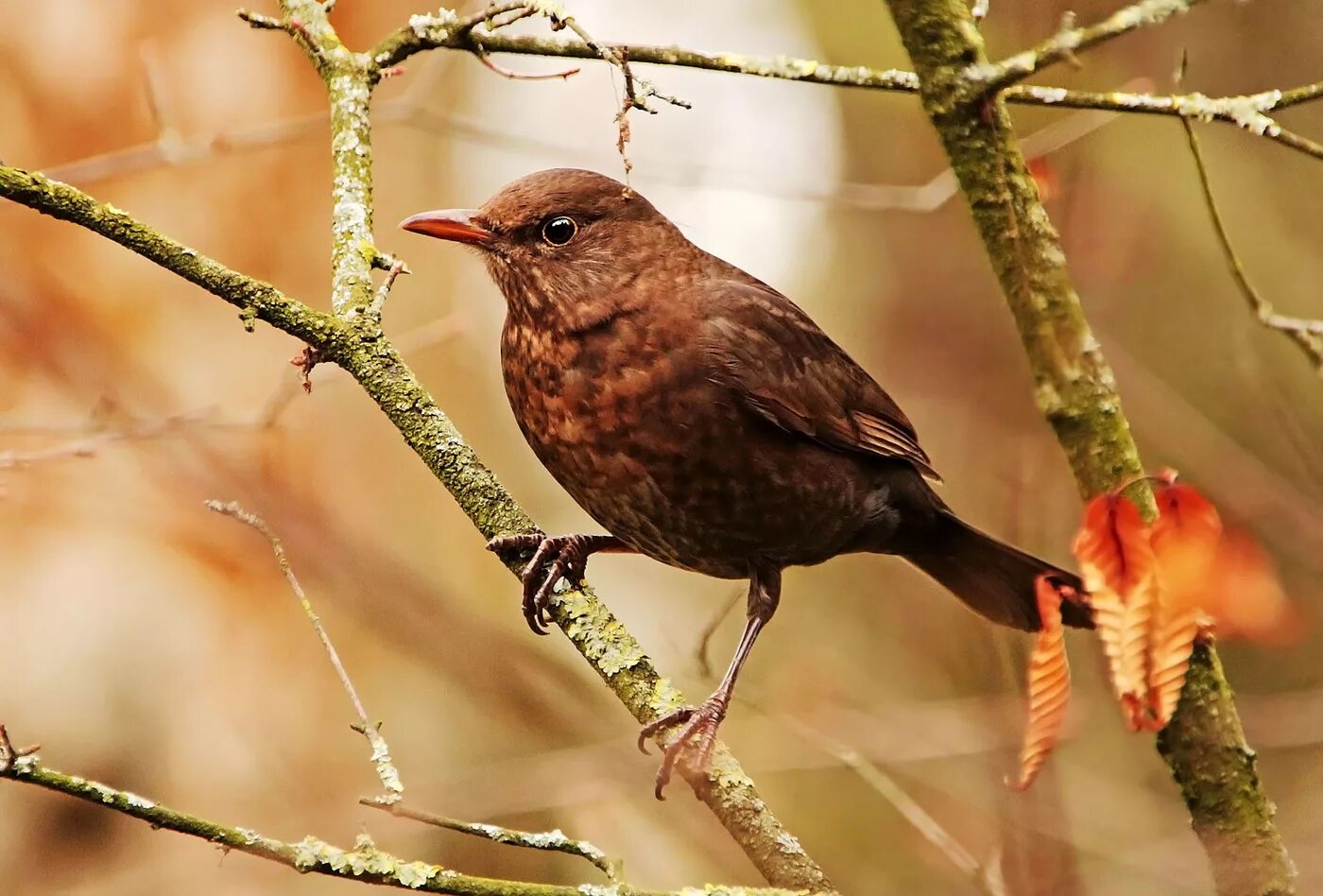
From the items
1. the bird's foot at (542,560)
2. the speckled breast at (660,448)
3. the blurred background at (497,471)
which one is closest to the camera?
the bird's foot at (542,560)

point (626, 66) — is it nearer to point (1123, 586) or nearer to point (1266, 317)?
point (1123, 586)

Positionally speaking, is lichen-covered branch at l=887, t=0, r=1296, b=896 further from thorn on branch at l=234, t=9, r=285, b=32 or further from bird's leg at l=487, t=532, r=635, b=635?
thorn on branch at l=234, t=9, r=285, b=32

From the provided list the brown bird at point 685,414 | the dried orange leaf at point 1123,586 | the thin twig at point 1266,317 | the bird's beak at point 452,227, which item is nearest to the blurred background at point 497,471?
the brown bird at point 685,414

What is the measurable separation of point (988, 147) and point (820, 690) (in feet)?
11.2

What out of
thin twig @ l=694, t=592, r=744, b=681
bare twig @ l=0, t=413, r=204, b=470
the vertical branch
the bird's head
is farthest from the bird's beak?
thin twig @ l=694, t=592, r=744, b=681

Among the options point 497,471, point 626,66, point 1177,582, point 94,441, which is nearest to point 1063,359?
point 1177,582

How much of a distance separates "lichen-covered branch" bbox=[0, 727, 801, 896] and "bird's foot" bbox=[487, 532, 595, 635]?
42.5 inches

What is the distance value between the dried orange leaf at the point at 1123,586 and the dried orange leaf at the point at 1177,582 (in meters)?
0.02

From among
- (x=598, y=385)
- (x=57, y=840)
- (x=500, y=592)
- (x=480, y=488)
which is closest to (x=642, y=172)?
(x=598, y=385)

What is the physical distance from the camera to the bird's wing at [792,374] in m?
3.60

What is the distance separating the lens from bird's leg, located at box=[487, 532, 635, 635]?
3.10m

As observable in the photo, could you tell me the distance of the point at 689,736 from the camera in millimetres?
2990

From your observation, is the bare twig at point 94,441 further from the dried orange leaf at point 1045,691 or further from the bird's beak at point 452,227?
the dried orange leaf at point 1045,691

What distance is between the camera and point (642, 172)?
16.0 feet
